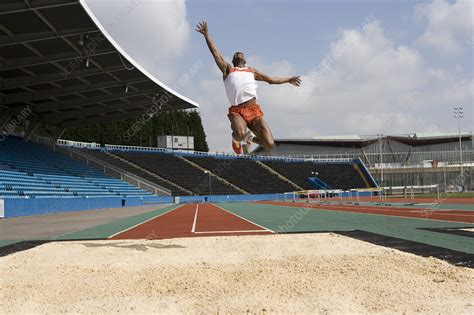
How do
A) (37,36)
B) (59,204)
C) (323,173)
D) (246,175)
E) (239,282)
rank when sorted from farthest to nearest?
(323,173), (246,175), (59,204), (37,36), (239,282)

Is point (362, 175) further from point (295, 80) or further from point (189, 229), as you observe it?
point (295, 80)

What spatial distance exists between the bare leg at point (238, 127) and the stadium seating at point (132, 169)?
42324 mm

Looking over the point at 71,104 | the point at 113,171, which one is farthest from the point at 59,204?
the point at 113,171

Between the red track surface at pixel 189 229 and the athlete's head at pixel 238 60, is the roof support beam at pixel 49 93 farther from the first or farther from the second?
the athlete's head at pixel 238 60

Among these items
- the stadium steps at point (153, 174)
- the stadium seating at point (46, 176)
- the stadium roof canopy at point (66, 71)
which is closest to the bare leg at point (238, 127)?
the stadium roof canopy at point (66, 71)

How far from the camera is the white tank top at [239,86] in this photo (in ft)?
25.4

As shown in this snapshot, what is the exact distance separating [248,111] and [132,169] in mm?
44358

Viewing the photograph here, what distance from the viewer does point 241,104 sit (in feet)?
25.4

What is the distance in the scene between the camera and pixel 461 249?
7.45 m

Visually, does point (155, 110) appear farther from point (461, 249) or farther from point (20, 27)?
point (461, 249)

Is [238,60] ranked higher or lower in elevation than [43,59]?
lower

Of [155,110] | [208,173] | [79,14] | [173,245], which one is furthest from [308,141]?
[173,245]

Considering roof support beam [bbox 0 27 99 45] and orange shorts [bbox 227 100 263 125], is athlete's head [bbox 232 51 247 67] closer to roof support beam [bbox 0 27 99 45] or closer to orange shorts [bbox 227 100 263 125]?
orange shorts [bbox 227 100 263 125]

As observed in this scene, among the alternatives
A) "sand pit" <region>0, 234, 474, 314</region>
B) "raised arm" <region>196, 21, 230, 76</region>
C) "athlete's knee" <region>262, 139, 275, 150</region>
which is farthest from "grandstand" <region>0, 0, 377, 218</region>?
"sand pit" <region>0, 234, 474, 314</region>
